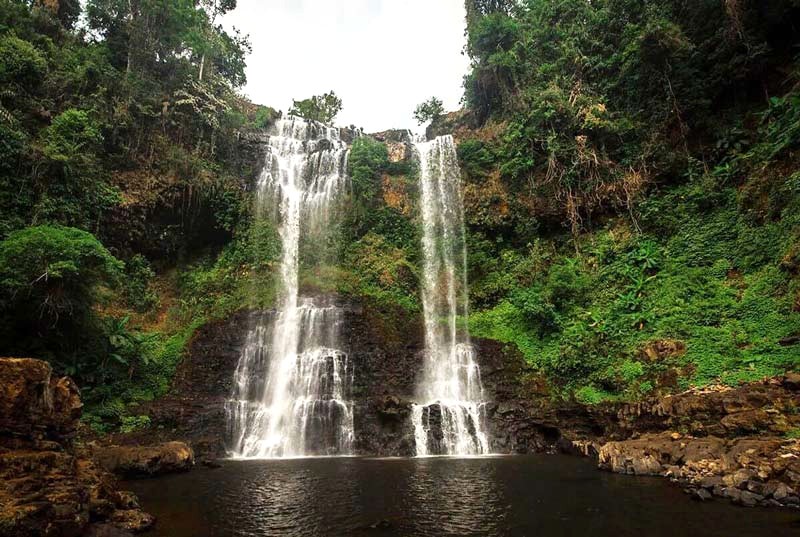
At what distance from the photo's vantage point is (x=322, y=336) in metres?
18.5

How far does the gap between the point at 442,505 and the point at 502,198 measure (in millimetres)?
17169

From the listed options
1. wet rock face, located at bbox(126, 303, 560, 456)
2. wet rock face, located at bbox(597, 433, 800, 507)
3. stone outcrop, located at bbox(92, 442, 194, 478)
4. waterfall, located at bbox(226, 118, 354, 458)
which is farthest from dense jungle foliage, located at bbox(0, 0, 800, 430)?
stone outcrop, located at bbox(92, 442, 194, 478)

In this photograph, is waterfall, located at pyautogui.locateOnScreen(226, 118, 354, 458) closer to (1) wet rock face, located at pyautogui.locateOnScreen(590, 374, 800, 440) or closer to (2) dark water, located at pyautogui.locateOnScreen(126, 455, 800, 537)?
(2) dark water, located at pyautogui.locateOnScreen(126, 455, 800, 537)

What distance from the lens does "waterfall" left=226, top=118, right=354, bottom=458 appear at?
1484 cm

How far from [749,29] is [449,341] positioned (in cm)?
1676

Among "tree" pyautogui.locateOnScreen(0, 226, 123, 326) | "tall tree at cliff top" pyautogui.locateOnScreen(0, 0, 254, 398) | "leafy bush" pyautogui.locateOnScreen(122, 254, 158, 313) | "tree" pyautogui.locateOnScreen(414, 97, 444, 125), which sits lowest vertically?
"tree" pyautogui.locateOnScreen(0, 226, 123, 326)

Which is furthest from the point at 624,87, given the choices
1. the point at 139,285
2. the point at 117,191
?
the point at 139,285

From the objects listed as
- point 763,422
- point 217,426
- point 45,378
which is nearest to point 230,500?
point 45,378

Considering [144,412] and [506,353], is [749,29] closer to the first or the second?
[506,353]

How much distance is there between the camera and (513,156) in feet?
71.6

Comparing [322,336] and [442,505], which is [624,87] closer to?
[322,336]

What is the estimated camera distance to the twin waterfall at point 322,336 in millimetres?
14648

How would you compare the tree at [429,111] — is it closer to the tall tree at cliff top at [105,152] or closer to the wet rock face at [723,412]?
the tall tree at cliff top at [105,152]

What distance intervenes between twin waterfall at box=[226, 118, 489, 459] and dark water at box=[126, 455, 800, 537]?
3784mm
